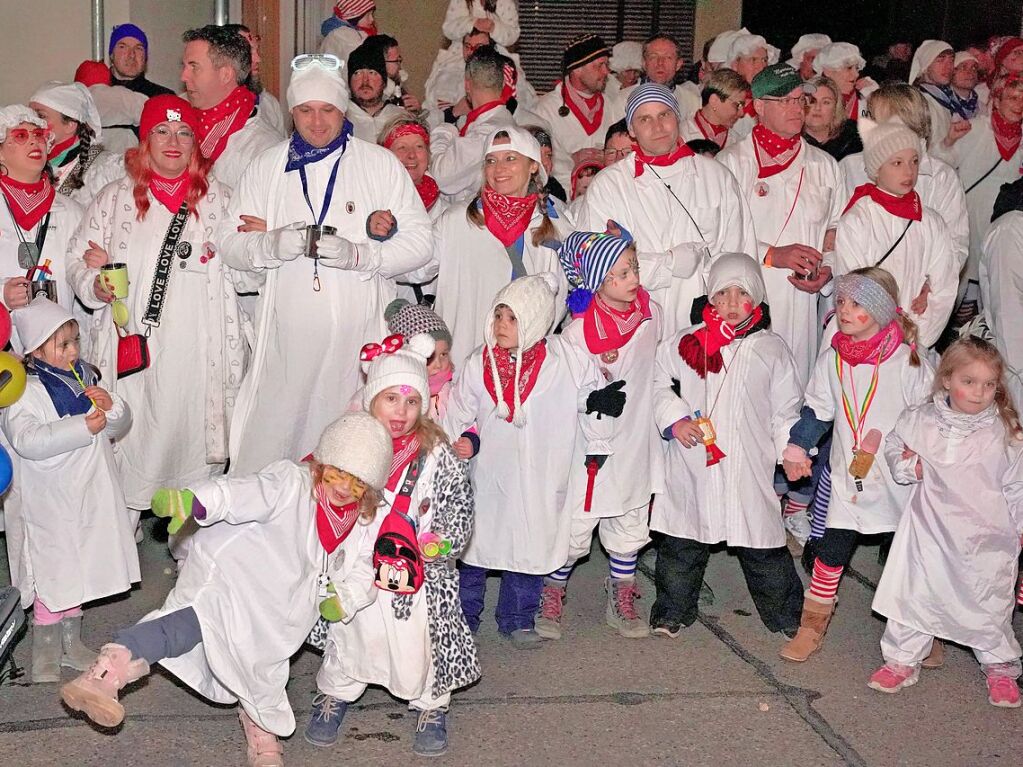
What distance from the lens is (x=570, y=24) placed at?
15.4 metres

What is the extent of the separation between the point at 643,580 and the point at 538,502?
120 cm

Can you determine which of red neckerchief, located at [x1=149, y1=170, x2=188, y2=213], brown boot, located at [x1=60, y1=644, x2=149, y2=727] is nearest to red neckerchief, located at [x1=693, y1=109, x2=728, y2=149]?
red neckerchief, located at [x1=149, y1=170, x2=188, y2=213]

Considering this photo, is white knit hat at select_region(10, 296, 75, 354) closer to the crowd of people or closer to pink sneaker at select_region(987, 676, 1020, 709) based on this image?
the crowd of people

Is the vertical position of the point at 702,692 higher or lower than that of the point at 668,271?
lower

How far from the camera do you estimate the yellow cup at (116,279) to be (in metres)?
5.78

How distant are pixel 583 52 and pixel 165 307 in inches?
174

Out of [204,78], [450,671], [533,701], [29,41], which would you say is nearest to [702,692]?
[533,701]

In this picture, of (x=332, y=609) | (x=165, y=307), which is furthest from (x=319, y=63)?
(x=332, y=609)

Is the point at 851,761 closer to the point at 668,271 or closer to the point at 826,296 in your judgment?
the point at 668,271

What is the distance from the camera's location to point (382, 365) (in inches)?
197

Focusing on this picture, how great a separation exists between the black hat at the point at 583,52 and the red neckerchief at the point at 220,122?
3.21 meters

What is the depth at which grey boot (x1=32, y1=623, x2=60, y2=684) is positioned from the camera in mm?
5281

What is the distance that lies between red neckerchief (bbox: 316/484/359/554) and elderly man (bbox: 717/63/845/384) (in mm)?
3059

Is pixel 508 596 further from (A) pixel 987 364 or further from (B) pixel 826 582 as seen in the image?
(A) pixel 987 364
